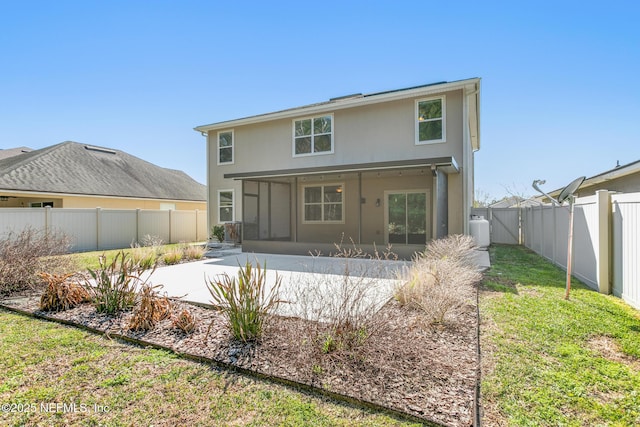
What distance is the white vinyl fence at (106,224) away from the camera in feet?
37.2

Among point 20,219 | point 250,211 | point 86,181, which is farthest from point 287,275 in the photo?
point 86,181

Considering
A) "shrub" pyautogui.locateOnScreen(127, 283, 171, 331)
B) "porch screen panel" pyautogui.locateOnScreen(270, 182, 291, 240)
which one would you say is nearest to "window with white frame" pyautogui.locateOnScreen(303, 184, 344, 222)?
"porch screen panel" pyautogui.locateOnScreen(270, 182, 291, 240)

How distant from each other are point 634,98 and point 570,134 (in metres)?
5.63

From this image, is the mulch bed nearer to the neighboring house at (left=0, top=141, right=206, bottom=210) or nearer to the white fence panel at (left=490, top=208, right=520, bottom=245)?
the white fence panel at (left=490, top=208, right=520, bottom=245)

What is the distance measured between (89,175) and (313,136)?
1271 cm

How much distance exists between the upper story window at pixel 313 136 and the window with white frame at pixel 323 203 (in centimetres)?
167

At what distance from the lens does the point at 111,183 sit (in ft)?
57.8

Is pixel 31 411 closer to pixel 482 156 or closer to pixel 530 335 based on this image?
pixel 530 335

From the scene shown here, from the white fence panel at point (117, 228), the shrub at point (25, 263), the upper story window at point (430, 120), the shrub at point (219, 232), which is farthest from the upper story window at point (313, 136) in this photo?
the shrub at point (25, 263)

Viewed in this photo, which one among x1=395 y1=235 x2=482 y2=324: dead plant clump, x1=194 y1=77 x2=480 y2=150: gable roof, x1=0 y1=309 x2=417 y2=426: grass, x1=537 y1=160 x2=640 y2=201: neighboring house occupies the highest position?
x1=194 y1=77 x2=480 y2=150: gable roof

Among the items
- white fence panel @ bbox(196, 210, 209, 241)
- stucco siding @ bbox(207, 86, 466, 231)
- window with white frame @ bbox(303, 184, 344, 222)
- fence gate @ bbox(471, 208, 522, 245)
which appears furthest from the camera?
white fence panel @ bbox(196, 210, 209, 241)

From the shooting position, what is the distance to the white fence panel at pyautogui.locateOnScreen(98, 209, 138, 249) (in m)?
13.5

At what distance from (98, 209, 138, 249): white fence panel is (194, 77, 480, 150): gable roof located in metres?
5.12

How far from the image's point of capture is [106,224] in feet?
44.5
